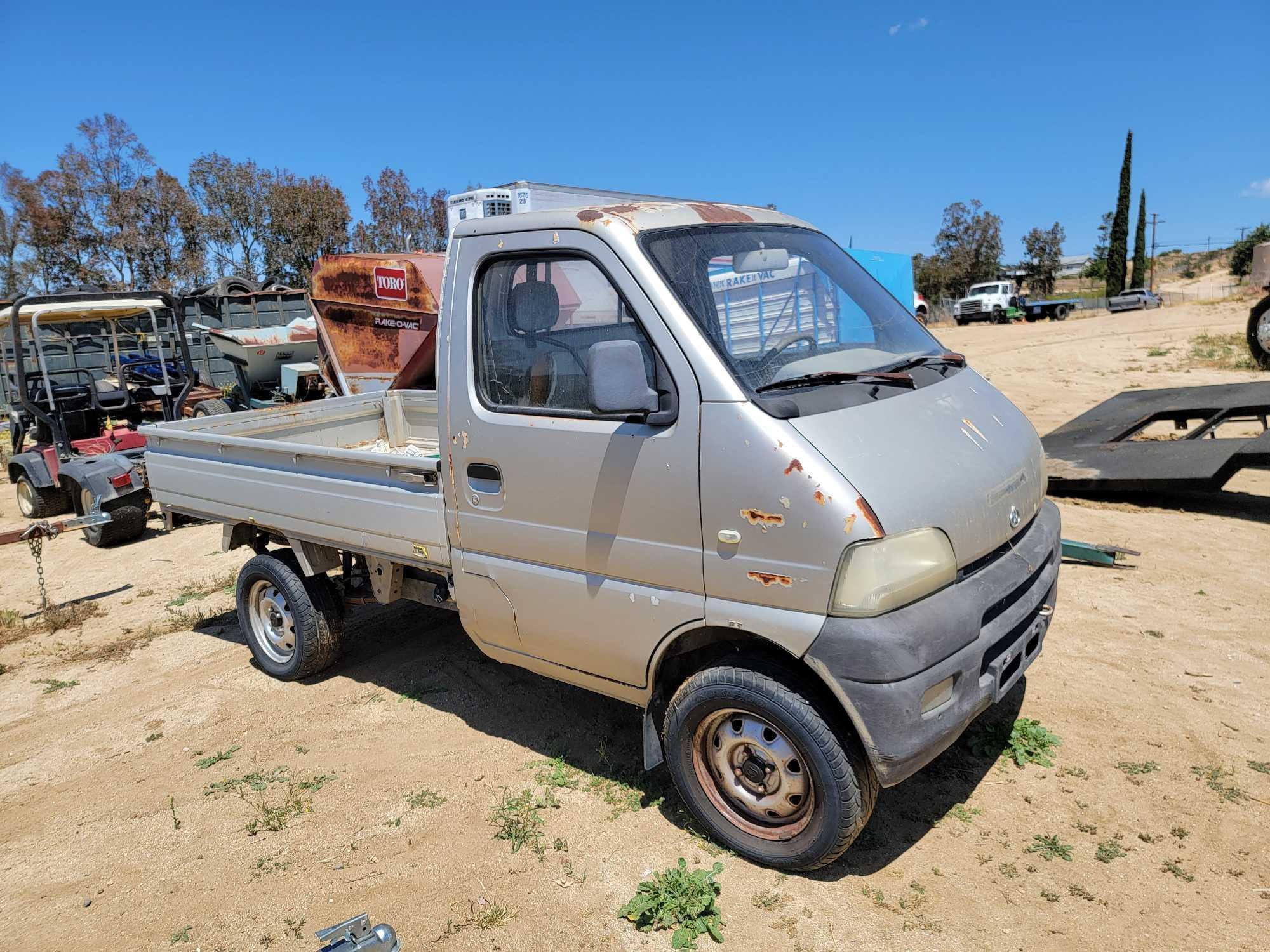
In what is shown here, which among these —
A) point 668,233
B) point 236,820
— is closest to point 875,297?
point 668,233

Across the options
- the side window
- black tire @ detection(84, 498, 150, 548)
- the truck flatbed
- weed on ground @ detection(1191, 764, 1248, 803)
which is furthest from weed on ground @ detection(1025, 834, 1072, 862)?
black tire @ detection(84, 498, 150, 548)

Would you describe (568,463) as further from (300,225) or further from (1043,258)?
(1043,258)

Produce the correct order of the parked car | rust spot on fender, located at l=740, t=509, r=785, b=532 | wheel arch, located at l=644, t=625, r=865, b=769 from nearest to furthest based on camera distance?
1. rust spot on fender, located at l=740, t=509, r=785, b=532
2. wheel arch, located at l=644, t=625, r=865, b=769
3. the parked car

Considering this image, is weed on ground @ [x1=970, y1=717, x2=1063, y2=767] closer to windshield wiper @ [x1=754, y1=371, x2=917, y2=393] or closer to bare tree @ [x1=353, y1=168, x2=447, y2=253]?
windshield wiper @ [x1=754, y1=371, x2=917, y2=393]

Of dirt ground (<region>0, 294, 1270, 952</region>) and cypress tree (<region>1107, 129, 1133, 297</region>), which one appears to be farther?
cypress tree (<region>1107, 129, 1133, 297</region>)

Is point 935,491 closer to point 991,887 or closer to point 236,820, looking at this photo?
point 991,887

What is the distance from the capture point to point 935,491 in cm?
288

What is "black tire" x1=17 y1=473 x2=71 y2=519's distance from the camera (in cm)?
959

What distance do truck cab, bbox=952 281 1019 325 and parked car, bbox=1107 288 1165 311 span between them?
5131 mm

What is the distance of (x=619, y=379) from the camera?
9.88 feet

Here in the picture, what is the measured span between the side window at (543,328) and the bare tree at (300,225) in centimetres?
3289

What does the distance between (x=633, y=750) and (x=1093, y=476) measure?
207 inches

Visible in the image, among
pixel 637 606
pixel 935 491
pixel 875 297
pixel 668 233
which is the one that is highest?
pixel 668 233

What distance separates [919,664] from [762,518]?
665 millimetres
